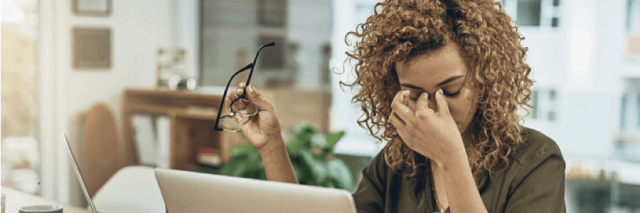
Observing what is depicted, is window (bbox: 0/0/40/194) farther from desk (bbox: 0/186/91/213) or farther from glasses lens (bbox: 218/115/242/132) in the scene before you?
glasses lens (bbox: 218/115/242/132)

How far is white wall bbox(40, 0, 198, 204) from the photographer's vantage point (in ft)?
10.7

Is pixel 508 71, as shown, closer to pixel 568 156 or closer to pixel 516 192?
pixel 516 192

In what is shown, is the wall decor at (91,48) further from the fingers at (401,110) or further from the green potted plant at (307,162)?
the fingers at (401,110)

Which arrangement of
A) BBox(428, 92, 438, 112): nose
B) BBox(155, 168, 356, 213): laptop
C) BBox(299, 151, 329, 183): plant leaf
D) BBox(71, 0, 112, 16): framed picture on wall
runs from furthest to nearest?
BBox(71, 0, 112, 16): framed picture on wall
BBox(299, 151, 329, 183): plant leaf
BBox(428, 92, 438, 112): nose
BBox(155, 168, 356, 213): laptop

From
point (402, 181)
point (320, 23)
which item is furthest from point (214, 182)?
point (320, 23)

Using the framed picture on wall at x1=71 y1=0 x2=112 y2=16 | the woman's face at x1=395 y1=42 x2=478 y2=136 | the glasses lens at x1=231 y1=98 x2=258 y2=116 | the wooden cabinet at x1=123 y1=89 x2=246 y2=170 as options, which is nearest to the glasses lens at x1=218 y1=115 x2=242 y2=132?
the glasses lens at x1=231 y1=98 x2=258 y2=116

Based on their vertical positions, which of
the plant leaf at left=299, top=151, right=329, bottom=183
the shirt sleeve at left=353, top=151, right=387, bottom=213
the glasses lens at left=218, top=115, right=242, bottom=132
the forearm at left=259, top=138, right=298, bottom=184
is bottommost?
the plant leaf at left=299, top=151, right=329, bottom=183

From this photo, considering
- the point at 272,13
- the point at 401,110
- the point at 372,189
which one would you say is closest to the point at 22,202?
the point at 372,189

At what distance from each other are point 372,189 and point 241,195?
51cm

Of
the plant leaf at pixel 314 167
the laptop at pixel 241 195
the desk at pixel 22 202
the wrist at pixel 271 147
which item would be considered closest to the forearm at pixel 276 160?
the wrist at pixel 271 147

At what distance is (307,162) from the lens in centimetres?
263

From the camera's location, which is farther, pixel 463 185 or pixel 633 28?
pixel 633 28

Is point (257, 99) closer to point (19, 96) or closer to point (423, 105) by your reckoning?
point (423, 105)

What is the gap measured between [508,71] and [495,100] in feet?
0.24
